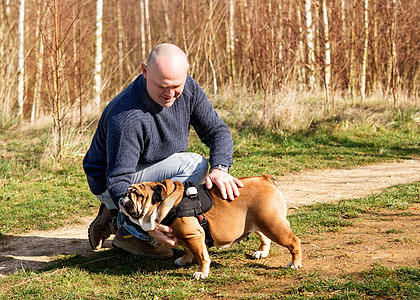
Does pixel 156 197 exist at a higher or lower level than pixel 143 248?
higher

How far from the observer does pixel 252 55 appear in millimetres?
12008

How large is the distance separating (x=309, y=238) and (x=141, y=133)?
178cm

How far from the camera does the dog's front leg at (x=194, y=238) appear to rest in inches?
129

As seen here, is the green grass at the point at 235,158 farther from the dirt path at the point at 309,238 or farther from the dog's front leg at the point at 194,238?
the dog's front leg at the point at 194,238

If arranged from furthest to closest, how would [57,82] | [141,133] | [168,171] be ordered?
1. [57,82]
2. [168,171]
3. [141,133]

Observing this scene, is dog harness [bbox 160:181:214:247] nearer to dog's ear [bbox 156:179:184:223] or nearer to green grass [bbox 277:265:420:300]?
dog's ear [bbox 156:179:184:223]

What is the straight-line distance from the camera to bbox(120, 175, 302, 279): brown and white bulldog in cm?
325

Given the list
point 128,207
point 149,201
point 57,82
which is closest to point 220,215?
point 149,201

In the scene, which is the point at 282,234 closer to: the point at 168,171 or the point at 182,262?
the point at 182,262

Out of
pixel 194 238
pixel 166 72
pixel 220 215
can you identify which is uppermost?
pixel 166 72

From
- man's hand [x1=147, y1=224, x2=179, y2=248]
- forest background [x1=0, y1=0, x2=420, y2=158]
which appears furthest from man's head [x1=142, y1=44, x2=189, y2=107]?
forest background [x1=0, y1=0, x2=420, y2=158]

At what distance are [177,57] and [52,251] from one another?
236 centimetres

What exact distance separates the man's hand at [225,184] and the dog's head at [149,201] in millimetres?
271

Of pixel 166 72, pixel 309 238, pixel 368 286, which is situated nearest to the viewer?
pixel 368 286
